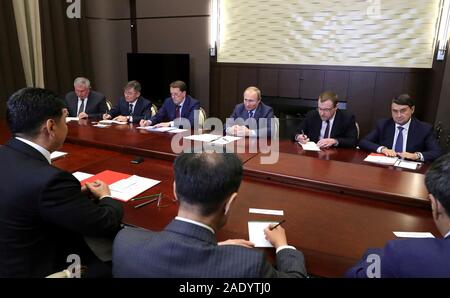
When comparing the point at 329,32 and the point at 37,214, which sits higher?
the point at 329,32

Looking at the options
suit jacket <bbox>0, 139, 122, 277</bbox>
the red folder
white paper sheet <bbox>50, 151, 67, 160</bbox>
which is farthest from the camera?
white paper sheet <bbox>50, 151, 67, 160</bbox>

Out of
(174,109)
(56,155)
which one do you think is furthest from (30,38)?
(56,155)

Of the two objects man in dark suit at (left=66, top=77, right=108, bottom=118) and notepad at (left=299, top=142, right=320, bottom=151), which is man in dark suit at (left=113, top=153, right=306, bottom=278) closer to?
notepad at (left=299, top=142, right=320, bottom=151)

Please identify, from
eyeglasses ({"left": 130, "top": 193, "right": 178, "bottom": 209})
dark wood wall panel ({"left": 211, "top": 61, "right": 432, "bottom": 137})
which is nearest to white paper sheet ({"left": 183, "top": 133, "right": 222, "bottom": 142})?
eyeglasses ({"left": 130, "top": 193, "right": 178, "bottom": 209})

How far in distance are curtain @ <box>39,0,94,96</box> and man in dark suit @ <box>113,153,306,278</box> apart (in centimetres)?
516

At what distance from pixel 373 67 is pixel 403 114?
1823 mm

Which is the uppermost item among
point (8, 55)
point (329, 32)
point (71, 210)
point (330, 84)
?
point (329, 32)

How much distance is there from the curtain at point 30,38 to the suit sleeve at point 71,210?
4.64 meters

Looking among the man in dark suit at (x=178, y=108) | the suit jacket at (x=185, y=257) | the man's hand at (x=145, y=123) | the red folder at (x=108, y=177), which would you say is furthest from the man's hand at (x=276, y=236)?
the man in dark suit at (x=178, y=108)

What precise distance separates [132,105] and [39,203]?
3392 mm

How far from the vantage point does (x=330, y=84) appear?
4.80 m

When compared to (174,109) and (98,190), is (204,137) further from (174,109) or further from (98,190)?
(98,190)

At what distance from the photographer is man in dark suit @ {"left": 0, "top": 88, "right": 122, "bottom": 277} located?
48.7 inches

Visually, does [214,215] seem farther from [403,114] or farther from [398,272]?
[403,114]
